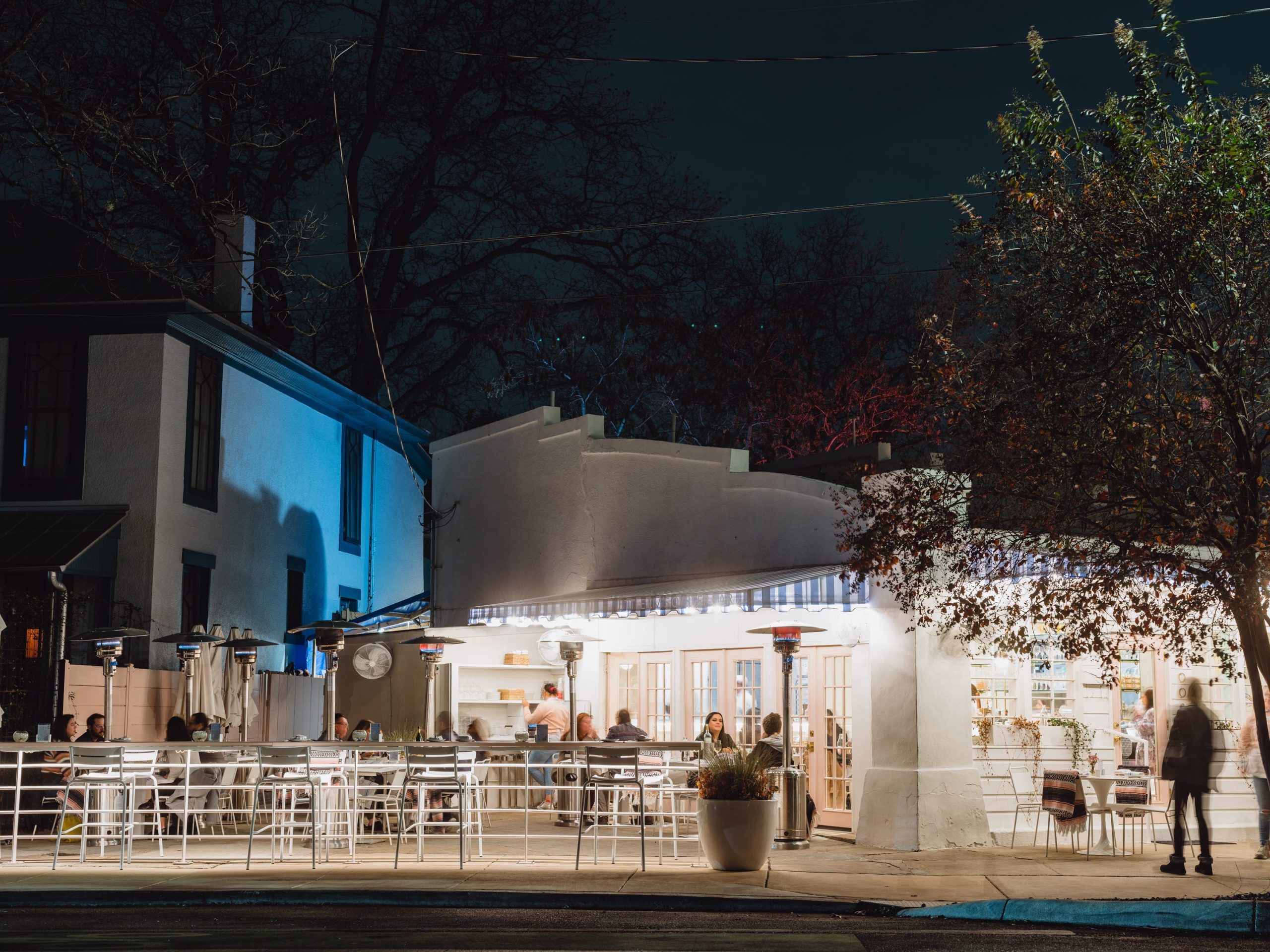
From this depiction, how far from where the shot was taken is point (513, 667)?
808 inches

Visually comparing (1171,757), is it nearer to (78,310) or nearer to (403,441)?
(78,310)

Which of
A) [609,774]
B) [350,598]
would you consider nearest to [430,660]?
[609,774]

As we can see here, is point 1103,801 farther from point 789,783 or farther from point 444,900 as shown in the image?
point 444,900

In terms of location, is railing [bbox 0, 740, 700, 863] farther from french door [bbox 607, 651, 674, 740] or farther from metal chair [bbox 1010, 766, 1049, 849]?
metal chair [bbox 1010, 766, 1049, 849]

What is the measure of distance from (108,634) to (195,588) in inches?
178

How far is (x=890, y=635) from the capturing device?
14.8m

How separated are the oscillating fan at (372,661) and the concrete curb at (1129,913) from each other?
11.3 meters

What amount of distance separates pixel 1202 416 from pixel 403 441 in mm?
19831

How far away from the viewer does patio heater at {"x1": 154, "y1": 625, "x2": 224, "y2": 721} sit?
17.4 meters

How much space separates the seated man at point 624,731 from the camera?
54.5 ft

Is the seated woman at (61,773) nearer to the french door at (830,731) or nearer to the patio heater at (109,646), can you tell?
the patio heater at (109,646)

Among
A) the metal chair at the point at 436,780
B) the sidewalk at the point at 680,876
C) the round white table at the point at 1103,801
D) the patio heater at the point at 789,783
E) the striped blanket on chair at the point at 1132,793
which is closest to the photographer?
the sidewalk at the point at 680,876

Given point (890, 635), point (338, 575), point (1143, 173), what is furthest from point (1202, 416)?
point (338, 575)

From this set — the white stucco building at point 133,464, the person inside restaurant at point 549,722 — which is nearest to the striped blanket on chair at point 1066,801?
the person inside restaurant at point 549,722
